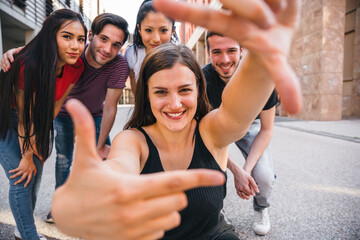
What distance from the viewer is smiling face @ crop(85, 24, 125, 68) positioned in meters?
2.33

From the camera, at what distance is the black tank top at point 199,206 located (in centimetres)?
138

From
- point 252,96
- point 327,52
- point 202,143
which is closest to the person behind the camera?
point 252,96

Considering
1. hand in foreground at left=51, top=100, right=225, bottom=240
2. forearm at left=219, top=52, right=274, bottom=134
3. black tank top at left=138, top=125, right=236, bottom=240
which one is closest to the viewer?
hand in foreground at left=51, top=100, right=225, bottom=240

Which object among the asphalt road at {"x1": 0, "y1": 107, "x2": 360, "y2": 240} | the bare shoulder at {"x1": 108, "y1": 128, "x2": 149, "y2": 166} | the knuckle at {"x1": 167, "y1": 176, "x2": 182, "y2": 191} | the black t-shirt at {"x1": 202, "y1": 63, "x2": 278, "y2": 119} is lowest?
the asphalt road at {"x1": 0, "y1": 107, "x2": 360, "y2": 240}

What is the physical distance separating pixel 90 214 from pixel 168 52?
1.12 meters

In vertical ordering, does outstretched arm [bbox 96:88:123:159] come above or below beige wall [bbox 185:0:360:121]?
below

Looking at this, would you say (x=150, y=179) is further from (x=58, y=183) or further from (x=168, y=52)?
(x=58, y=183)

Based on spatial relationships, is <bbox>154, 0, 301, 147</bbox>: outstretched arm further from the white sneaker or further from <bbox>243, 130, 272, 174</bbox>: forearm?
the white sneaker

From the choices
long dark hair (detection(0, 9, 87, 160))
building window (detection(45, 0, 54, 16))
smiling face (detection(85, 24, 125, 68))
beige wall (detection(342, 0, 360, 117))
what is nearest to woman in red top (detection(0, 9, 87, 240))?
long dark hair (detection(0, 9, 87, 160))

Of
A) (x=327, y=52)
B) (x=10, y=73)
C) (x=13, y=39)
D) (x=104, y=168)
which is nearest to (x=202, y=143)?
(x=104, y=168)

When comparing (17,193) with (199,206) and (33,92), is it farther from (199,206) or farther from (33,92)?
(199,206)

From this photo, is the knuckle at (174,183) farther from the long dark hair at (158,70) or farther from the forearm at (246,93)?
the long dark hair at (158,70)

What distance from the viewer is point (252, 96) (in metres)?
1.07

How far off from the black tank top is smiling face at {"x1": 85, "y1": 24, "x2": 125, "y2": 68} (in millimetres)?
1213
